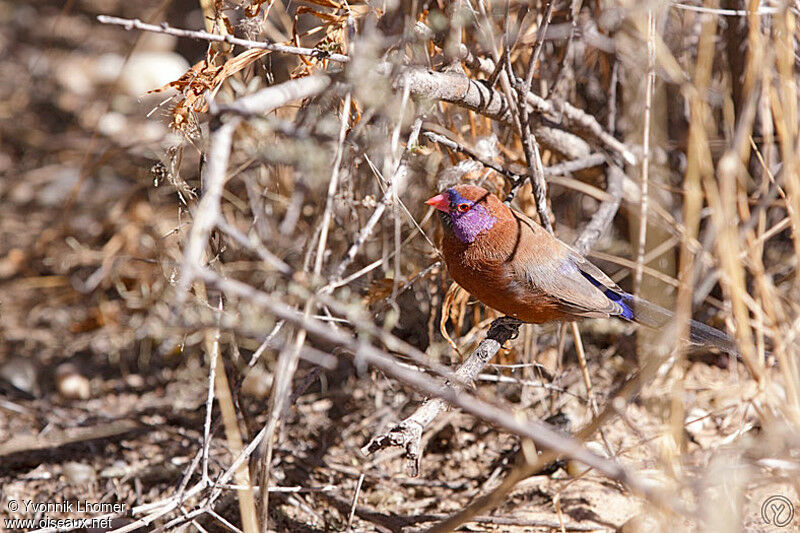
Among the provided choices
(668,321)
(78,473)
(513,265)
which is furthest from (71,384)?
(668,321)

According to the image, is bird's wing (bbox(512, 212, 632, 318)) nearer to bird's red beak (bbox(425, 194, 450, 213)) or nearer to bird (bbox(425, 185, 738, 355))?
bird (bbox(425, 185, 738, 355))

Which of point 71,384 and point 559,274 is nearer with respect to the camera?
point 559,274

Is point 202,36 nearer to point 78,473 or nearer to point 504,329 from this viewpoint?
point 504,329

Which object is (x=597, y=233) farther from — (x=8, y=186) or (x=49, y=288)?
(x=8, y=186)

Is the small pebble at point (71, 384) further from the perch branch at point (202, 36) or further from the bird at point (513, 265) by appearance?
the perch branch at point (202, 36)

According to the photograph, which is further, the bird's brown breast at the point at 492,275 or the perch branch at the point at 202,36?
the bird's brown breast at the point at 492,275

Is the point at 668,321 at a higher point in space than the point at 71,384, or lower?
higher

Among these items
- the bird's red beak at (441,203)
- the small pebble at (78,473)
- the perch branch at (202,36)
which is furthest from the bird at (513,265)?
the small pebble at (78,473)

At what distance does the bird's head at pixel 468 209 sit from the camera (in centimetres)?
274

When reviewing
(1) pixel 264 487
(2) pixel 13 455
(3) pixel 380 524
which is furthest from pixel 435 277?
(2) pixel 13 455

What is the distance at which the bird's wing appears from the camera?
2820mm

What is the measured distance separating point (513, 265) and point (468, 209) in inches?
10.6

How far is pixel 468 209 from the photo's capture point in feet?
9.04

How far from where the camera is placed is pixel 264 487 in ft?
6.83
